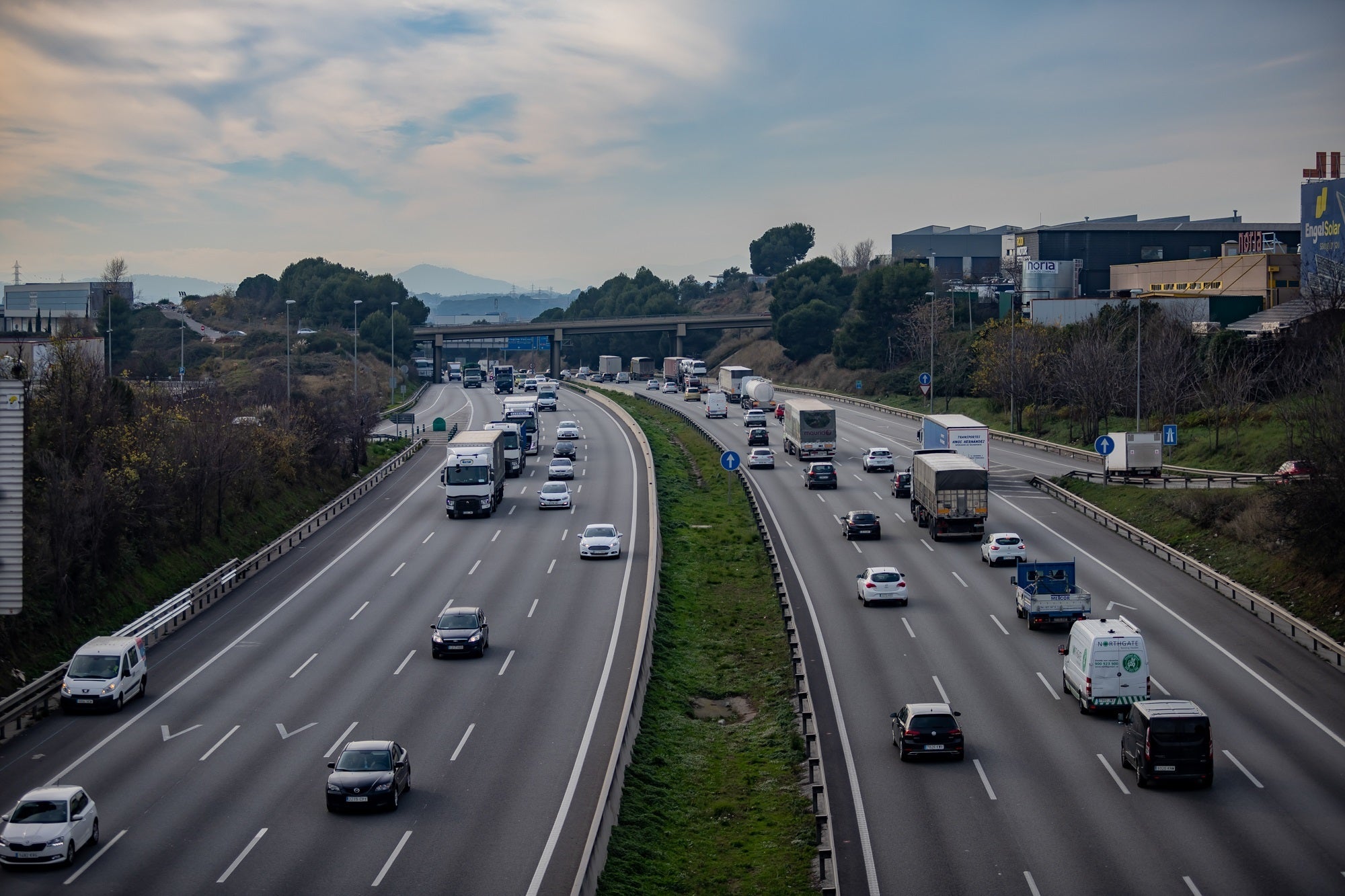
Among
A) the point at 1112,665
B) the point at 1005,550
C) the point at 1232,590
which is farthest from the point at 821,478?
the point at 1112,665

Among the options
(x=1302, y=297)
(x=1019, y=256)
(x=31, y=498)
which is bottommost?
(x=31, y=498)

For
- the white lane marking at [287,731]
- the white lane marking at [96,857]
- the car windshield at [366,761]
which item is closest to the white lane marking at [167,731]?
the white lane marking at [287,731]

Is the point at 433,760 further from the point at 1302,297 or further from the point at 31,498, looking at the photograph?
the point at 1302,297

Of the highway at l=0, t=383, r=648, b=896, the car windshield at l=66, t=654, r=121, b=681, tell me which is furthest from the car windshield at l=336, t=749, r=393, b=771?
the car windshield at l=66, t=654, r=121, b=681

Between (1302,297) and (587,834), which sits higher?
(1302,297)

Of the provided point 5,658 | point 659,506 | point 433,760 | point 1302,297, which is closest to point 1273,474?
point 659,506

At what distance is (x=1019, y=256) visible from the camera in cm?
13738

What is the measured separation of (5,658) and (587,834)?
20.9 meters

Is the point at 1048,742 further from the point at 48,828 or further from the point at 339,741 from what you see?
the point at 48,828

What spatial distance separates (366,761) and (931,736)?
38.9ft

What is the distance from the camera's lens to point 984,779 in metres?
26.6

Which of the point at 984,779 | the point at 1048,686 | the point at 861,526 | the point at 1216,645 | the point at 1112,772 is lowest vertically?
the point at 984,779

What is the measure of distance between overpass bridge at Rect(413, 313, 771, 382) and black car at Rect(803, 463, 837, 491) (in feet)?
362

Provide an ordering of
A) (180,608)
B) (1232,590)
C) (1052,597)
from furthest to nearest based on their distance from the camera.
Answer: (1232,590) < (180,608) < (1052,597)
